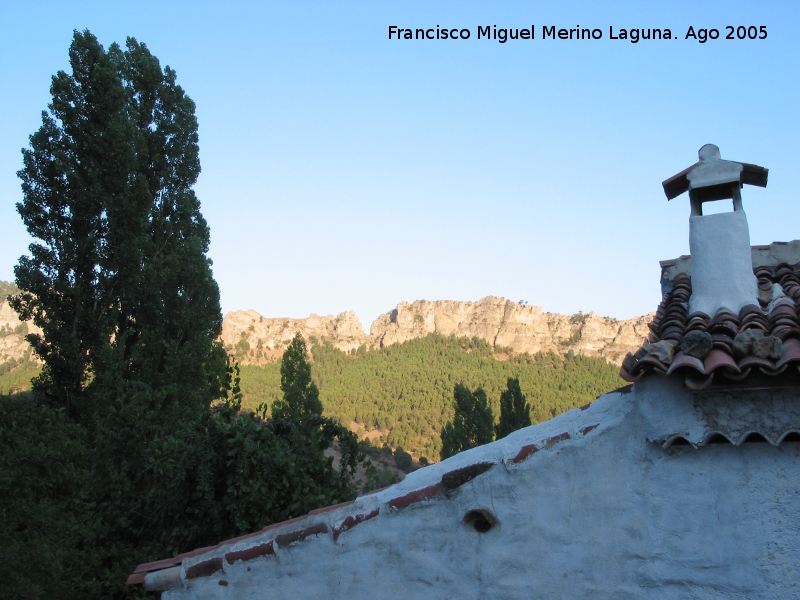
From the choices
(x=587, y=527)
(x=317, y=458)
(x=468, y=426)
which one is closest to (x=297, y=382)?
(x=468, y=426)

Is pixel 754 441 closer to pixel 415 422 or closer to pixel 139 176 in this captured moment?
pixel 139 176

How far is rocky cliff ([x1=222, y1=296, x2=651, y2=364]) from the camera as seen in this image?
77125 millimetres

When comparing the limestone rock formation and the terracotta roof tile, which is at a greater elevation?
the limestone rock formation

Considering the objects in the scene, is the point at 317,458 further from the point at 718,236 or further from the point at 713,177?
the point at 713,177

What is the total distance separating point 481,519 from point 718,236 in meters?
2.56

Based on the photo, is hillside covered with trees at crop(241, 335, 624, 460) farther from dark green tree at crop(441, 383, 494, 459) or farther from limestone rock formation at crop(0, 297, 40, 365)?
limestone rock formation at crop(0, 297, 40, 365)

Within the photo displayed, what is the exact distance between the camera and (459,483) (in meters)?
3.96

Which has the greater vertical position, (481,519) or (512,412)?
(481,519)

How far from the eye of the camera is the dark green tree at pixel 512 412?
34469 millimetres

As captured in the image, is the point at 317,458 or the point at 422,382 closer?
the point at 317,458

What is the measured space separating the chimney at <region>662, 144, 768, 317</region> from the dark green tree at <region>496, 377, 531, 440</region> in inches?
1190

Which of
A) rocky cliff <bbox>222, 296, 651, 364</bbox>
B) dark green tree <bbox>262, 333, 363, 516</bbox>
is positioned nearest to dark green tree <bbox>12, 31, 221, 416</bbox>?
dark green tree <bbox>262, 333, 363, 516</bbox>

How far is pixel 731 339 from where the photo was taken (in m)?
3.78

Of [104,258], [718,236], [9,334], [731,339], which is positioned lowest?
[731,339]
